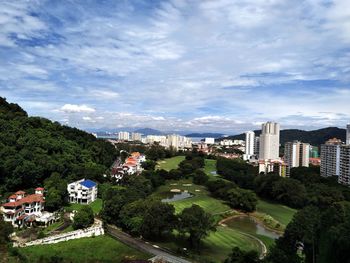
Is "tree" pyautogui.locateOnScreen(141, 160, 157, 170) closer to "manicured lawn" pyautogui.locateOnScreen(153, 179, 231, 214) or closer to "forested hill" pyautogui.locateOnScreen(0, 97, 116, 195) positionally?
"manicured lawn" pyautogui.locateOnScreen(153, 179, 231, 214)

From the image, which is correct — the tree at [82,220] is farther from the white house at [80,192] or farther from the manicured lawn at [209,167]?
the manicured lawn at [209,167]

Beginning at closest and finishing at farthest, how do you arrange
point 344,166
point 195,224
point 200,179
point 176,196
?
point 195,224, point 176,196, point 200,179, point 344,166

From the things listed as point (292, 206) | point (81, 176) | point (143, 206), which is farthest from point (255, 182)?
point (143, 206)

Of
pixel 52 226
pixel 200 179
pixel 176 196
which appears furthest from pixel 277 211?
pixel 52 226

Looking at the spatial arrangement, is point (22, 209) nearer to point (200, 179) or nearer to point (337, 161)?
point (200, 179)

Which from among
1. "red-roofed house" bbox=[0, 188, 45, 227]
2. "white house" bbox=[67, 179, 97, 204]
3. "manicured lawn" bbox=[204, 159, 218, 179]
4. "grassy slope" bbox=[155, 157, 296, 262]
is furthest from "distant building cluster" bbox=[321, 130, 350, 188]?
"red-roofed house" bbox=[0, 188, 45, 227]

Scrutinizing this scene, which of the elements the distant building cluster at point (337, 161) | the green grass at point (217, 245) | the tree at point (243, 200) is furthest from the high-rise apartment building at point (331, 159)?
the green grass at point (217, 245)
